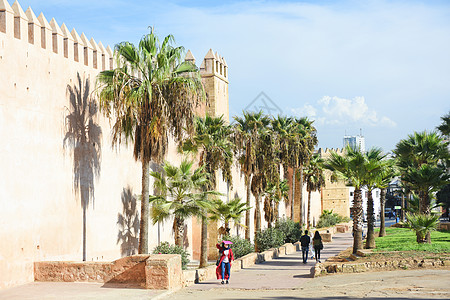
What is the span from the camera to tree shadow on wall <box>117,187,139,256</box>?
19.5m

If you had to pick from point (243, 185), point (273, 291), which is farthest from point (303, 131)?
point (273, 291)

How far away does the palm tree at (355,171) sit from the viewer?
21.5m

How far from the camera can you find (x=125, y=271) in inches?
538

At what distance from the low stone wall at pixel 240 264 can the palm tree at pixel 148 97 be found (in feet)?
6.02

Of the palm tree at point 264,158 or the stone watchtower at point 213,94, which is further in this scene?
the palm tree at point 264,158

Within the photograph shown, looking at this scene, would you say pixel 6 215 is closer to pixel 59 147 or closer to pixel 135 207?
pixel 59 147

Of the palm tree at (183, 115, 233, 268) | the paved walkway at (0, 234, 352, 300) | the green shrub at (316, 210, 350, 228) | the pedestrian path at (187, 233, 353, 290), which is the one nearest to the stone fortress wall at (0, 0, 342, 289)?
the paved walkway at (0, 234, 352, 300)

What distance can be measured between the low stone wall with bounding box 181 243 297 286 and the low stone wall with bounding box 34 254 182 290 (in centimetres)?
101

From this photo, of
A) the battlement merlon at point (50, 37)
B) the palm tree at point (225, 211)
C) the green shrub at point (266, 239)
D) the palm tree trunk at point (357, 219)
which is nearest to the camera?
the battlement merlon at point (50, 37)

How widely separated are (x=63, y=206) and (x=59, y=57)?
4.07m

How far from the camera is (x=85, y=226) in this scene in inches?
679

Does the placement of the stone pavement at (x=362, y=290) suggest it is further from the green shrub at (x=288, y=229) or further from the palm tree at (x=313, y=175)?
the palm tree at (x=313, y=175)

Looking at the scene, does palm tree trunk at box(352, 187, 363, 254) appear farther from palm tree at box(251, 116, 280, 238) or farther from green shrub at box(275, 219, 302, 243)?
green shrub at box(275, 219, 302, 243)

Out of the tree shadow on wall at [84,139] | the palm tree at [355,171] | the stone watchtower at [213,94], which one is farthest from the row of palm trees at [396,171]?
the tree shadow on wall at [84,139]
